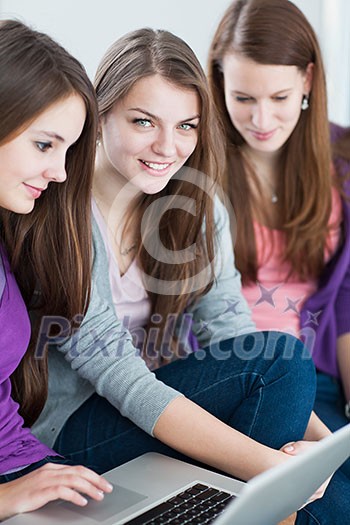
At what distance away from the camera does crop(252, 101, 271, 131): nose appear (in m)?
1.68

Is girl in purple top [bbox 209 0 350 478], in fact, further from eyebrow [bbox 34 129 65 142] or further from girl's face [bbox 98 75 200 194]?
eyebrow [bbox 34 129 65 142]

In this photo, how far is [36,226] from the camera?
1.23 meters

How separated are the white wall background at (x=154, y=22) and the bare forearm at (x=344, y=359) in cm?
79

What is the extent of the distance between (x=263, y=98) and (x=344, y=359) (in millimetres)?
613

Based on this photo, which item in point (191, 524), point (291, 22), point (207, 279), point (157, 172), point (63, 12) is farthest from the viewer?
point (63, 12)

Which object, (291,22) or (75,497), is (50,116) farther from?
(291,22)

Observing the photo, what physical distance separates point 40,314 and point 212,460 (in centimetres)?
36

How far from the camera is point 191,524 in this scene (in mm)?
1002

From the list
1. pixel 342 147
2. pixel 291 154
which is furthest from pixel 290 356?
pixel 342 147

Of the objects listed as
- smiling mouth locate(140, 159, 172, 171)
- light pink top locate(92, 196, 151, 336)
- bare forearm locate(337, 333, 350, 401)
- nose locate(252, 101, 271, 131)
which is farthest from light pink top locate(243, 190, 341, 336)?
smiling mouth locate(140, 159, 172, 171)

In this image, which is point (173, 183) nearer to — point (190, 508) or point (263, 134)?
point (263, 134)

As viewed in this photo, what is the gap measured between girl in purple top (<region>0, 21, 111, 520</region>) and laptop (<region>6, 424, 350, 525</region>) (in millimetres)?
26

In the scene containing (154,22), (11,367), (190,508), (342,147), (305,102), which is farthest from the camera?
(154,22)

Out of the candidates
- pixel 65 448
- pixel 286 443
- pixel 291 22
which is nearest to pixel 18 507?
pixel 65 448
